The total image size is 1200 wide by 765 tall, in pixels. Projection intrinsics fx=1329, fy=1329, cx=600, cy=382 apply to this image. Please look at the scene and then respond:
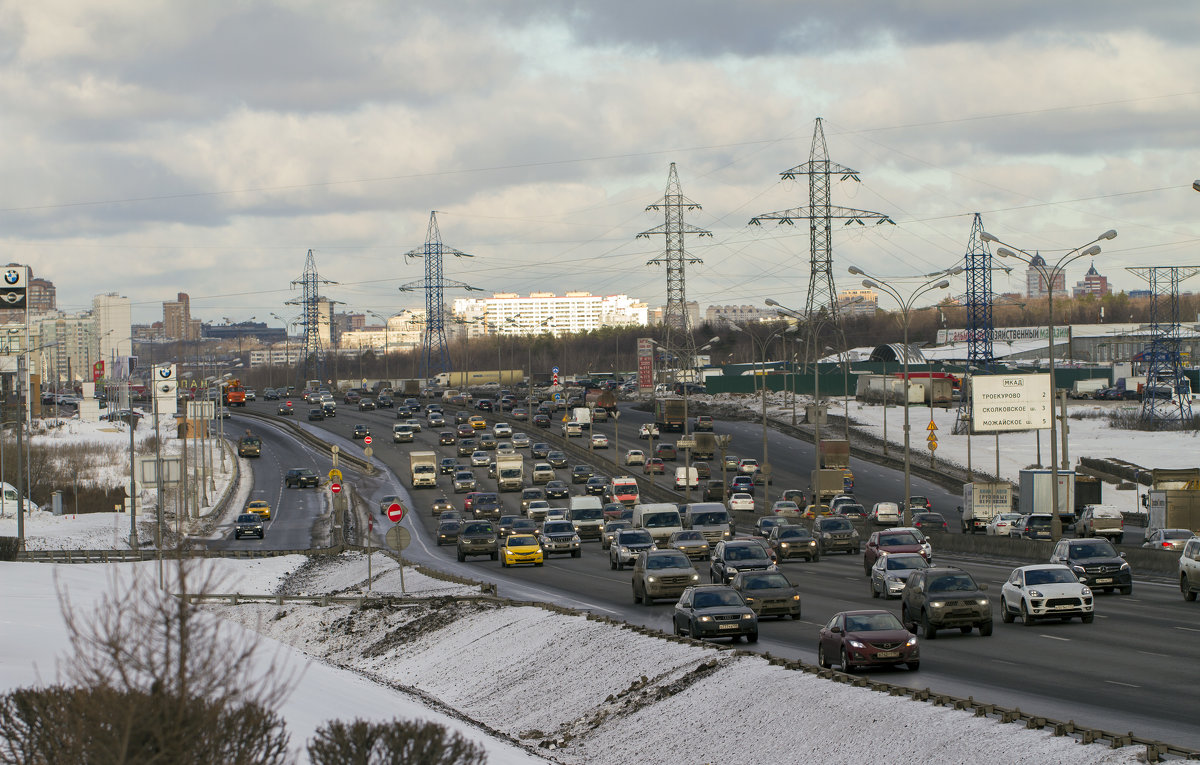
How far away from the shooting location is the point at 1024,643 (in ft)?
91.4

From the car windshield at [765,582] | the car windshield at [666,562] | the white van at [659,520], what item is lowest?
the white van at [659,520]

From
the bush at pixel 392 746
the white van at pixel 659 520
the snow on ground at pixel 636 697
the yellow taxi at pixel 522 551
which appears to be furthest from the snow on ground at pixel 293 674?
the white van at pixel 659 520

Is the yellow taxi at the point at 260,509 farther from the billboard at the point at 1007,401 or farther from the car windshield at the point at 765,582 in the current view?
the car windshield at the point at 765,582

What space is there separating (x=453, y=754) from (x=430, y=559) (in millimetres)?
50360

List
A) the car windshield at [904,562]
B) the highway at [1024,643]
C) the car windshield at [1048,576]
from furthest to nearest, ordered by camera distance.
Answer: the car windshield at [904,562] → the car windshield at [1048,576] → the highway at [1024,643]

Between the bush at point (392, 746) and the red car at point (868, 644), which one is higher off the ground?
the bush at point (392, 746)

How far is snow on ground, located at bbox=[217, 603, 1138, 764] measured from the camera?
18.8 metres

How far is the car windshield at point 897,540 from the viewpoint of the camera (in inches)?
1699

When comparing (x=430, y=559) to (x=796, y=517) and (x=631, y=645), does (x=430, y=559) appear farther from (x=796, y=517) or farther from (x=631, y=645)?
(x=631, y=645)

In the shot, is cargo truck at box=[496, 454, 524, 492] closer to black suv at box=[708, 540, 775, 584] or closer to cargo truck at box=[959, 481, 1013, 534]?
cargo truck at box=[959, 481, 1013, 534]

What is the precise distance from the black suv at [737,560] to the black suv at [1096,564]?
820cm

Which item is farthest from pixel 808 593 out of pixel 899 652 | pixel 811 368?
pixel 811 368

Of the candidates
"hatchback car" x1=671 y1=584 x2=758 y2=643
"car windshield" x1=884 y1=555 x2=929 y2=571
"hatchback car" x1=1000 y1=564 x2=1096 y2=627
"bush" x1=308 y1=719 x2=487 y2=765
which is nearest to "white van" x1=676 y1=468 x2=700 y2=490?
"car windshield" x1=884 y1=555 x2=929 y2=571

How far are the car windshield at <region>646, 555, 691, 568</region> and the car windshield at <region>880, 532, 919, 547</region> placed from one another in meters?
8.36
